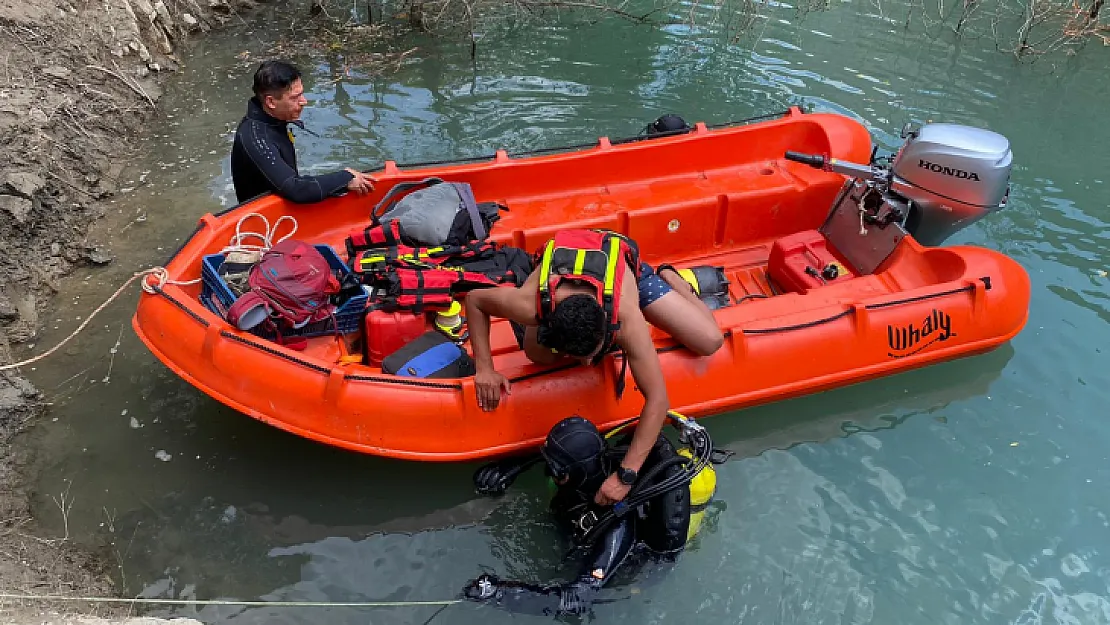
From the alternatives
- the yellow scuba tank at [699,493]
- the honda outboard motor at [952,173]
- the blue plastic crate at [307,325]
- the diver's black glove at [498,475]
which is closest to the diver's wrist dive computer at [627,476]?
the yellow scuba tank at [699,493]

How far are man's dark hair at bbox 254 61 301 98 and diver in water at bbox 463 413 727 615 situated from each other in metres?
2.28

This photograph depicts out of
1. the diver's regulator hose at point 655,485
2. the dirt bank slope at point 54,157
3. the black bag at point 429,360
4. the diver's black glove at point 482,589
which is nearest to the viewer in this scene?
the diver's regulator hose at point 655,485

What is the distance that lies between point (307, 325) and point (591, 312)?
163 cm

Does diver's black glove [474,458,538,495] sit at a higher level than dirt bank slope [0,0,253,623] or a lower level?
lower

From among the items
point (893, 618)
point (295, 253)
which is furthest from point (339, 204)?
point (893, 618)

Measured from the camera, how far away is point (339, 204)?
4258 mm

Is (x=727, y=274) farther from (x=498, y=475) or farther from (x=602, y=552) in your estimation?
(x=602, y=552)

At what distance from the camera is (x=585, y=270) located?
277cm

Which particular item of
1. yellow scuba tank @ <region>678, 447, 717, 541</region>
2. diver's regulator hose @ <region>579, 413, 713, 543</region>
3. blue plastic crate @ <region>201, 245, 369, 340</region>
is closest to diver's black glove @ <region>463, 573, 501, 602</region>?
diver's regulator hose @ <region>579, 413, 713, 543</region>

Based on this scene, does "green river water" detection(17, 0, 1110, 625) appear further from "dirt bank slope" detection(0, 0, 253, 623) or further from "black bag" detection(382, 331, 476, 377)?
"black bag" detection(382, 331, 476, 377)

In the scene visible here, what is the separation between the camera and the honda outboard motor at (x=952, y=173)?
386 centimetres

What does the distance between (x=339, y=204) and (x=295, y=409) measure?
1483 millimetres

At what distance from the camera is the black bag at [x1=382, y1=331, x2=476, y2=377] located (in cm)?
336

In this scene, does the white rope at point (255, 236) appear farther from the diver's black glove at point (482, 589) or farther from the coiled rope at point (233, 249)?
the diver's black glove at point (482, 589)
